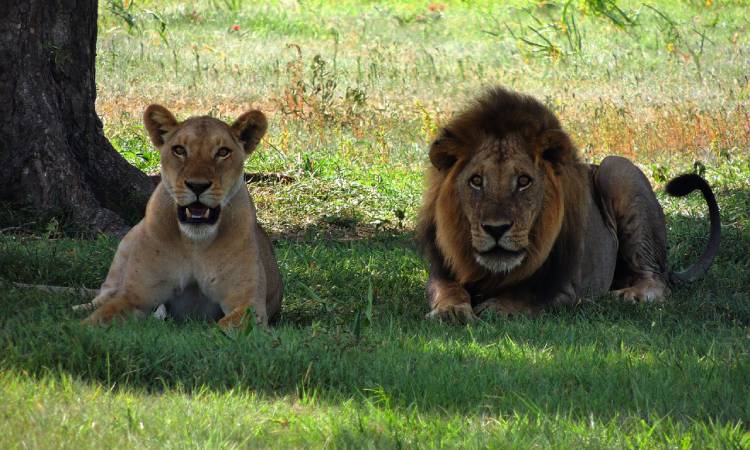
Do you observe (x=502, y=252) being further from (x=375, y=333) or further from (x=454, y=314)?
(x=375, y=333)

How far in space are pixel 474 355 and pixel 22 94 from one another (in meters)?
3.73

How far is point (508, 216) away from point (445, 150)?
54 centimetres

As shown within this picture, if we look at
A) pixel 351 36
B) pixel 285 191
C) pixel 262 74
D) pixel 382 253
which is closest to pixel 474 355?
pixel 382 253

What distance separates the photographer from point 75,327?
3.94m

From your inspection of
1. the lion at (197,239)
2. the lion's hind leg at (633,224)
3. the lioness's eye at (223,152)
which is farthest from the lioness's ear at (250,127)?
the lion's hind leg at (633,224)

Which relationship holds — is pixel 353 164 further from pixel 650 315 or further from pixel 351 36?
pixel 351 36

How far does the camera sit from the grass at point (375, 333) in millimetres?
3236

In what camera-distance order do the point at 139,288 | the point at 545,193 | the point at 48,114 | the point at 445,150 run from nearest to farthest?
the point at 139,288 → the point at 545,193 → the point at 445,150 → the point at 48,114

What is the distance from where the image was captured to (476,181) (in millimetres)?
5305

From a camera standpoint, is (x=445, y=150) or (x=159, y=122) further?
(x=445, y=150)

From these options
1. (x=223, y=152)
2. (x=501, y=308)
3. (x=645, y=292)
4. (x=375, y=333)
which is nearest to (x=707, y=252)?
(x=645, y=292)

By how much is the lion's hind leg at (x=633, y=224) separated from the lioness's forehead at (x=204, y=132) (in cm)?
252

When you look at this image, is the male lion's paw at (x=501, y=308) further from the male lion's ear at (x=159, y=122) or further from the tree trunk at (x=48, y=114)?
the tree trunk at (x=48, y=114)

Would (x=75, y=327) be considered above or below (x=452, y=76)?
below
